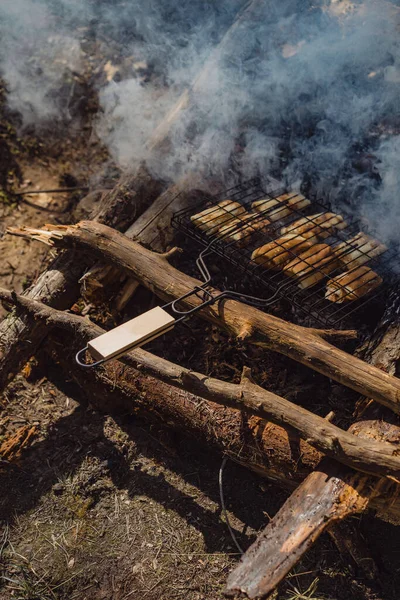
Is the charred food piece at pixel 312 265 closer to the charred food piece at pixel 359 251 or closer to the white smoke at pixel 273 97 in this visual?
the charred food piece at pixel 359 251

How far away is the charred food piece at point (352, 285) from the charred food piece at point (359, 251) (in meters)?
0.15

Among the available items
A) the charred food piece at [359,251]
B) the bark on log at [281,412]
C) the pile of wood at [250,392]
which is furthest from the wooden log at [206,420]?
the charred food piece at [359,251]

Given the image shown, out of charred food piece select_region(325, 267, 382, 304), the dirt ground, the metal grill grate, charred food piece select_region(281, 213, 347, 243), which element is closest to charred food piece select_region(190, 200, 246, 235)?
the metal grill grate

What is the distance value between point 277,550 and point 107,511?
165 centimetres

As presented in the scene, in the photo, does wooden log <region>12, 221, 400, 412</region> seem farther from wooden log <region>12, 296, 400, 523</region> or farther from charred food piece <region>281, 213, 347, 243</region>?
charred food piece <region>281, 213, 347, 243</region>

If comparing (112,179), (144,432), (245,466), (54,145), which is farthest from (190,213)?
(54,145)

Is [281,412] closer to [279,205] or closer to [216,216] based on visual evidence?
[216,216]

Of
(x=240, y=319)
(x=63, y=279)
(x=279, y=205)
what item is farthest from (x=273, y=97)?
(x=240, y=319)

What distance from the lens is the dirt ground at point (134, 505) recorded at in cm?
388

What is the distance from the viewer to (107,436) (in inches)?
187

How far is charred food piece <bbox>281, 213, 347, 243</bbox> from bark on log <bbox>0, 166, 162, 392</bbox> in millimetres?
1536

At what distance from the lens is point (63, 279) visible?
5.19 meters

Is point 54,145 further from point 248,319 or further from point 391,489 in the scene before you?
point 391,489

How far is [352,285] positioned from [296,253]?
610 millimetres
